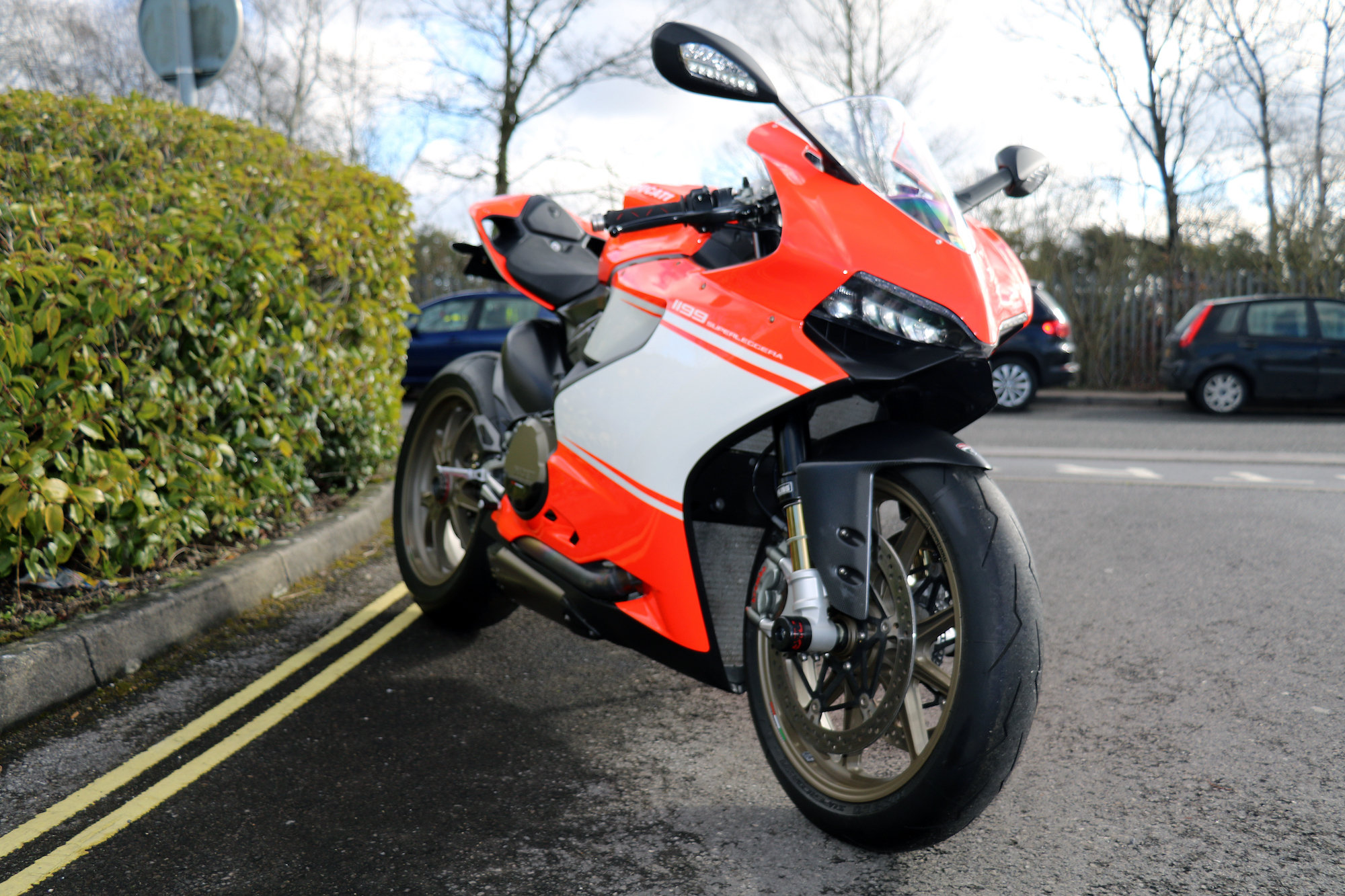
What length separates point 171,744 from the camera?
10.1 feet

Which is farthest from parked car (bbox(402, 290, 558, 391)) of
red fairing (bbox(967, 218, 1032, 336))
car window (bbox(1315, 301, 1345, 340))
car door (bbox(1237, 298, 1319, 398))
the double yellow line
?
red fairing (bbox(967, 218, 1032, 336))

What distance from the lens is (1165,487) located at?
25.0 ft

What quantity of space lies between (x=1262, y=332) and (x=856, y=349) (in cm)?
1411

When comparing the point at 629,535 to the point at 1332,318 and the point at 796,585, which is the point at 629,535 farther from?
the point at 1332,318

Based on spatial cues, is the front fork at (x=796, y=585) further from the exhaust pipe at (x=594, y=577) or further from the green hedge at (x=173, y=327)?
the green hedge at (x=173, y=327)

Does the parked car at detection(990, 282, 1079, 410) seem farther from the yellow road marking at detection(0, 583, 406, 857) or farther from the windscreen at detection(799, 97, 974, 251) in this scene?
the windscreen at detection(799, 97, 974, 251)

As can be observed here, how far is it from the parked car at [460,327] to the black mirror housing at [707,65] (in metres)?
12.7

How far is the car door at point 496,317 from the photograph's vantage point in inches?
582

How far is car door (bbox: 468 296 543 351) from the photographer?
1479 centimetres

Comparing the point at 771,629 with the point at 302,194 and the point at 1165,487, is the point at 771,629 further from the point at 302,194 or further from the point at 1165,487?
the point at 1165,487

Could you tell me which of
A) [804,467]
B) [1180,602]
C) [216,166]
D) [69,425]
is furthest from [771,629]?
[216,166]

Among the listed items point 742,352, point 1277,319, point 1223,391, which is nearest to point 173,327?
point 742,352

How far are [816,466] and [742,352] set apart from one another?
1.07 feet

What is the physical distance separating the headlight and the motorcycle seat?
1482 mm
